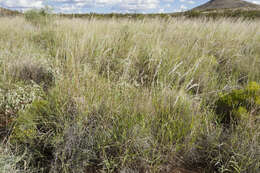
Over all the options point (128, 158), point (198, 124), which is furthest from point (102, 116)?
point (198, 124)

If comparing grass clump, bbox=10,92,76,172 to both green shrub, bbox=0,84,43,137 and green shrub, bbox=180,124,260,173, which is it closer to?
green shrub, bbox=0,84,43,137

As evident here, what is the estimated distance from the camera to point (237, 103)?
2045 millimetres

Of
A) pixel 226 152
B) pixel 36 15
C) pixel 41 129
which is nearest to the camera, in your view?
pixel 226 152

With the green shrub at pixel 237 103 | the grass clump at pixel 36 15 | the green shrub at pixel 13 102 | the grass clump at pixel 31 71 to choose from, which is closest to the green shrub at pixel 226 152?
the green shrub at pixel 237 103

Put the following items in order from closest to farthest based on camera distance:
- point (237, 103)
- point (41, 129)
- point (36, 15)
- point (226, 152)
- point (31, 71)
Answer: point (226, 152) < point (41, 129) < point (237, 103) < point (31, 71) < point (36, 15)

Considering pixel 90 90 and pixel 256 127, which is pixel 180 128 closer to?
pixel 256 127

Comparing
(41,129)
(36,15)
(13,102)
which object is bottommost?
(41,129)

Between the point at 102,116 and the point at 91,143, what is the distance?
1.11 feet

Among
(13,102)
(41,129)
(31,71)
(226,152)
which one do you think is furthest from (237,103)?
(31,71)

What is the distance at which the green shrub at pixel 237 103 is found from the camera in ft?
6.51

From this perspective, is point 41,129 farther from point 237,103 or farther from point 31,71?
point 237,103

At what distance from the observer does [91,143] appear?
1.58m

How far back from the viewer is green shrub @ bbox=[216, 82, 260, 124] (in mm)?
1984

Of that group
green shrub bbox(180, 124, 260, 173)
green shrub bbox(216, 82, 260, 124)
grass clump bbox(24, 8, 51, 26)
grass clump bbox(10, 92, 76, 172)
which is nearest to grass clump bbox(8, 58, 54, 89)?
grass clump bbox(10, 92, 76, 172)
